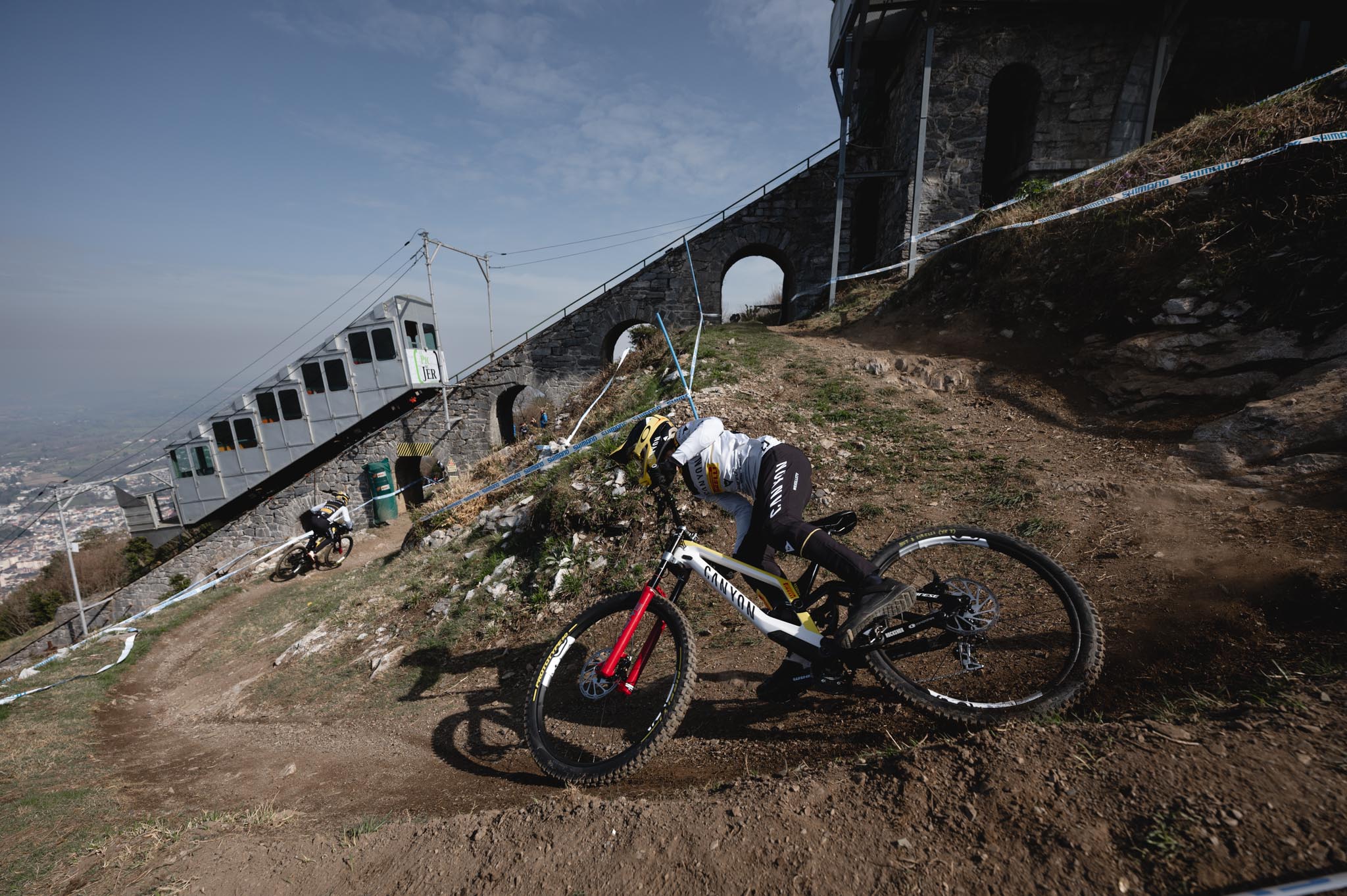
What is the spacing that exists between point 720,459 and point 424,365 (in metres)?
23.8

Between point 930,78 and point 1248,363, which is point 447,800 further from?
point 930,78

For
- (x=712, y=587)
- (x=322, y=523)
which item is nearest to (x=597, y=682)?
(x=712, y=587)

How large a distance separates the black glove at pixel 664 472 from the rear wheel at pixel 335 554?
1577 cm

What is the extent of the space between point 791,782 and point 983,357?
839 centimetres

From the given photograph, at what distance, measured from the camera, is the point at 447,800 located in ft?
12.0

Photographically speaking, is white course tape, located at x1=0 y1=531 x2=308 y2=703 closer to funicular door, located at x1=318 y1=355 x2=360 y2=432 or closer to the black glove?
funicular door, located at x1=318 y1=355 x2=360 y2=432

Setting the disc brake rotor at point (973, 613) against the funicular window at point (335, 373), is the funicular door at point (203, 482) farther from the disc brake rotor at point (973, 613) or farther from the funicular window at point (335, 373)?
the disc brake rotor at point (973, 613)

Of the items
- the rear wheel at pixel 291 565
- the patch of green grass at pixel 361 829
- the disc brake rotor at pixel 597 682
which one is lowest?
the rear wheel at pixel 291 565

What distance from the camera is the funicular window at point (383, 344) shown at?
73.5 ft

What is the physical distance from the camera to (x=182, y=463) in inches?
928

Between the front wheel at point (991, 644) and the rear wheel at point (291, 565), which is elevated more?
the front wheel at point (991, 644)

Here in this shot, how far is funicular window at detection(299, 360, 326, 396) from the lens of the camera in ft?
73.6

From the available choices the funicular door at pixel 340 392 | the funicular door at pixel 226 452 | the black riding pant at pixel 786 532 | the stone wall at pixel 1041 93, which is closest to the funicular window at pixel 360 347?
the funicular door at pixel 340 392

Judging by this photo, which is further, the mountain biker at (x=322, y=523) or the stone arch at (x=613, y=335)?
the stone arch at (x=613, y=335)
